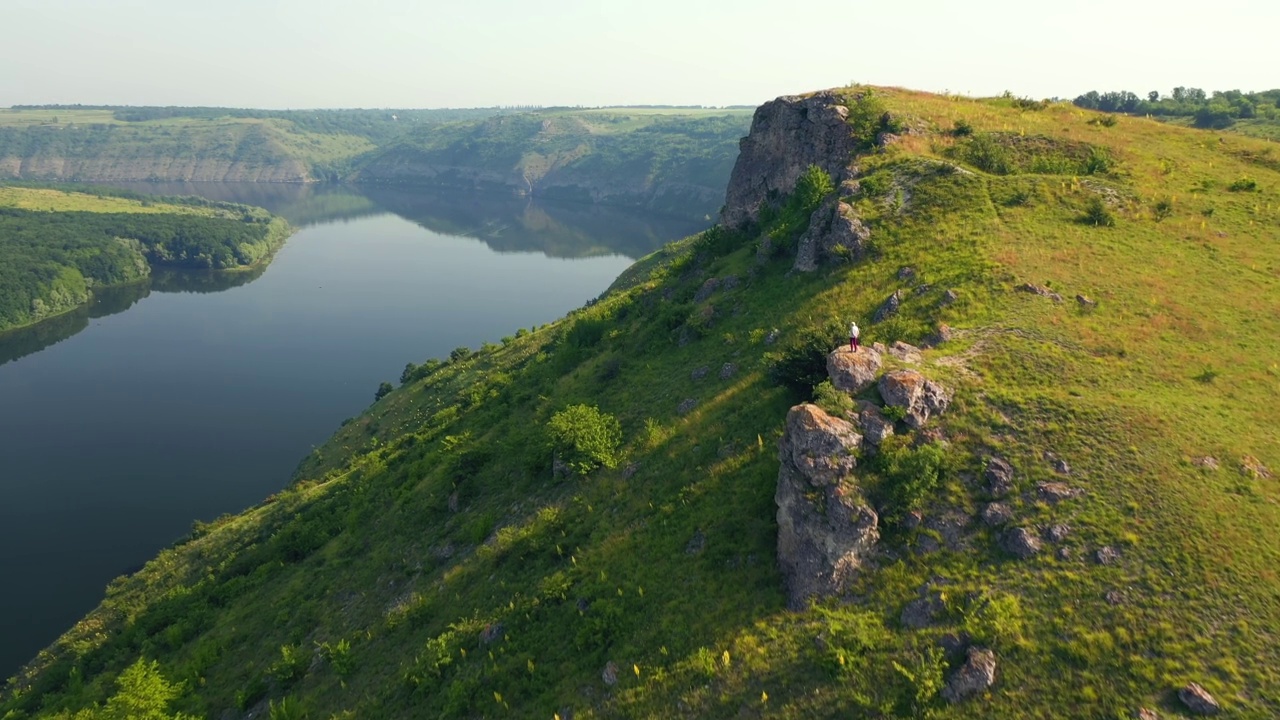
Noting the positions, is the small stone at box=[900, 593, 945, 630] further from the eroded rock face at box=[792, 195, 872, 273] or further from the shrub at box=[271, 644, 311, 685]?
the shrub at box=[271, 644, 311, 685]

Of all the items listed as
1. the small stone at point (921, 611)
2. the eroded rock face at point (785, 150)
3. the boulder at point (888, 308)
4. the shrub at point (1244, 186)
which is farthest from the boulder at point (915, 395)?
the shrub at point (1244, 186)

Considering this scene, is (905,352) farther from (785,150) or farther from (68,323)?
(68,323)

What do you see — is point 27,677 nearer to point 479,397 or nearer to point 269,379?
point 479,397

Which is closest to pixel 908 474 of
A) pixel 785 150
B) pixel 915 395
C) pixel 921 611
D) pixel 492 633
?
pixel 915 395

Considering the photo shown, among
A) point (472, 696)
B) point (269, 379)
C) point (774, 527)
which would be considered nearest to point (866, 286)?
point (774, 527)

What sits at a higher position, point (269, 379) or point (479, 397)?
point (479, 397)

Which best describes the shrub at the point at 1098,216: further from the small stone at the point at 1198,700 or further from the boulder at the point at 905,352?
the small stone at the point at 1198,700
